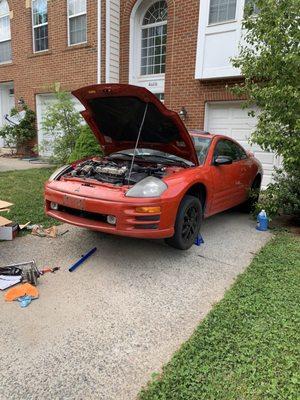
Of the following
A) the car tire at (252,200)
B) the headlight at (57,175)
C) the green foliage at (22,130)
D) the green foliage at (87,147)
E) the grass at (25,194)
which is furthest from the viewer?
the green foliage at (22,130)

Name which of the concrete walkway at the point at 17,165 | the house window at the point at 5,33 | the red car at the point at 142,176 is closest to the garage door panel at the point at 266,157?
the red car at the point at 142,176

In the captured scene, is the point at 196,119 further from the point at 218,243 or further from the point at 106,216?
the point at 106,216

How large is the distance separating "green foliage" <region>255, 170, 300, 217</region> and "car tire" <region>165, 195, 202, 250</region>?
178cm

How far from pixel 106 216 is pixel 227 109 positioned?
6629 mm

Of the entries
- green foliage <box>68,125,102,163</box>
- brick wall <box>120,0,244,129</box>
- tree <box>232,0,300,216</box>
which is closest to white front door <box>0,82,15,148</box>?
green foliage <box>68,125,102,163</box>

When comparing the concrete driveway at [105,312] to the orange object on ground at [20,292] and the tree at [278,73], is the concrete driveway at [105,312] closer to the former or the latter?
the orange object on ground at [20,292]

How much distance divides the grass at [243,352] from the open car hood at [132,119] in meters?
1.90

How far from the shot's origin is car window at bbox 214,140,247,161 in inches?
194

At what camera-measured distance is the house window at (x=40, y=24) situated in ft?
39.8

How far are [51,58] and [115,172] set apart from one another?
32.8 feet

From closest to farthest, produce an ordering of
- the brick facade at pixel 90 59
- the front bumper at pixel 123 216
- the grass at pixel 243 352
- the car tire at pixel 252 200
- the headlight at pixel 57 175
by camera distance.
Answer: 1. the grass at pixel 243 352
2. the front bumper at pixel 123 216
3. the headlight at pixel 57 175
4. the car tire at pixel 252 200
5. the brick facade at pixel 90 59

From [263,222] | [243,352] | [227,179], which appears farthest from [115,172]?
[263,222]

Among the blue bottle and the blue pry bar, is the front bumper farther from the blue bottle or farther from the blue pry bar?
the blue bottle

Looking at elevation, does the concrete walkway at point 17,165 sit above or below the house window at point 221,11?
below
